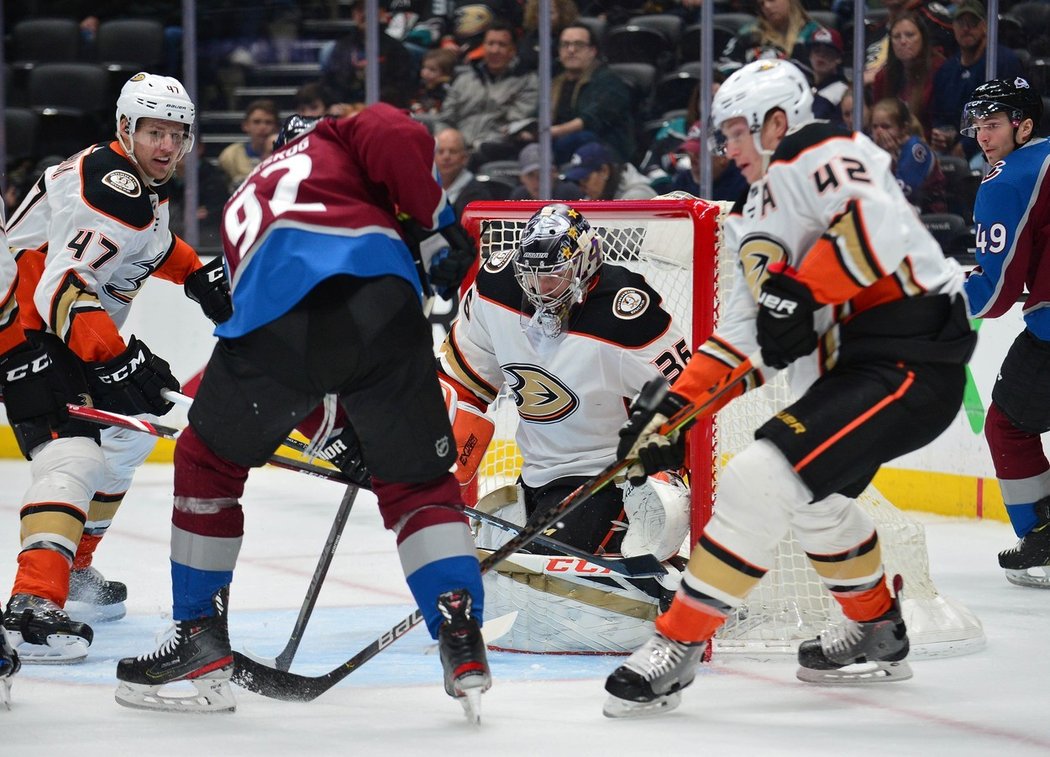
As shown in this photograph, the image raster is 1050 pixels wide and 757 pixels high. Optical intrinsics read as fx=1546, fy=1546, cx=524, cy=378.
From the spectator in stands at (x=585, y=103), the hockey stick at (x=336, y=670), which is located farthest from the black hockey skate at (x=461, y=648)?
the spectator in stands at (x=585, y=103)

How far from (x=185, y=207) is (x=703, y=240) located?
13.2 ft

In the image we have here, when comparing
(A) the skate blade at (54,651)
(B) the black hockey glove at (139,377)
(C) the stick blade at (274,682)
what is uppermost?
(B) the black hockey glove at (139,377)

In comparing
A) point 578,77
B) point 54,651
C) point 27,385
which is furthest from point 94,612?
point 578,77

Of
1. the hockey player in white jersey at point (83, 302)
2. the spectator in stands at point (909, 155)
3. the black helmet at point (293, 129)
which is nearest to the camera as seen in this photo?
the black helmet at point (293, 129)

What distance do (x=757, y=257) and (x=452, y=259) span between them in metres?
0.50

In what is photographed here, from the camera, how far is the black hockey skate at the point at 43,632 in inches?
115

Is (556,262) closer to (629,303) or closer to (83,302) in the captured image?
(629,303)

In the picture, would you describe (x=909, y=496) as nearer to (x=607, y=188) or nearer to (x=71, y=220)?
(x=607, y=188)

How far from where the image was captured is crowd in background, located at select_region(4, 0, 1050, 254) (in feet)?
17.8

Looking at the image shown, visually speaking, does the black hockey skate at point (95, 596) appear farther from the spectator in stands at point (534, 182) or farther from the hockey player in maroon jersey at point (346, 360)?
the spectator in stands at point (534, 182)

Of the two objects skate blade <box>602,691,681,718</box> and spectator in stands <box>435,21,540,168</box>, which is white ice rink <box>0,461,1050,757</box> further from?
spectator in stands <box>435,21,540,168</box>

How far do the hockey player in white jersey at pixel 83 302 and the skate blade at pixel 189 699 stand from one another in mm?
400

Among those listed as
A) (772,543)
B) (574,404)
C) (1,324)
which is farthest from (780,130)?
(1,324)

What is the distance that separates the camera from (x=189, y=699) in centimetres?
261
